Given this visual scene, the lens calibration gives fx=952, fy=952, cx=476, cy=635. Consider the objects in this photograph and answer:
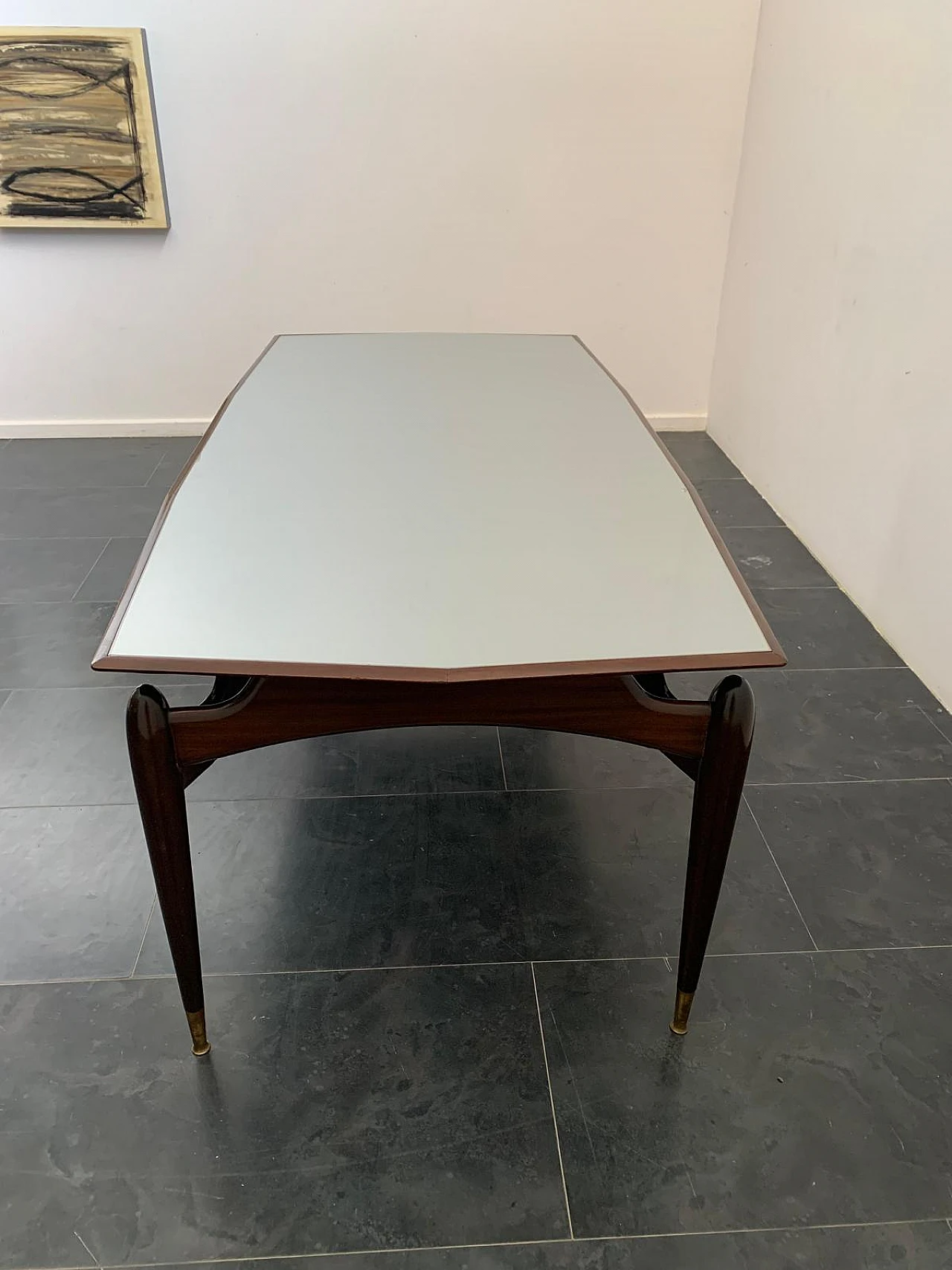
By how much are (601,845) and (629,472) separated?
0.70 meters

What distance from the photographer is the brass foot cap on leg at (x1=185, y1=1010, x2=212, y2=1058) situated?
54.6 inches

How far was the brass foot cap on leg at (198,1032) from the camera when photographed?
139cm

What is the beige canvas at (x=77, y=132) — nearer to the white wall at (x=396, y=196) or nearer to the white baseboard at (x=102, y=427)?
the white wall at (x=396, y=196)

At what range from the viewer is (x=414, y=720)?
47.1 inches

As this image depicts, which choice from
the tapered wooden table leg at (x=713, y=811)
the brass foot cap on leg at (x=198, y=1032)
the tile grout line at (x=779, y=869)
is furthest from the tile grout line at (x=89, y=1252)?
the tile grout line at (x=779, y=869)

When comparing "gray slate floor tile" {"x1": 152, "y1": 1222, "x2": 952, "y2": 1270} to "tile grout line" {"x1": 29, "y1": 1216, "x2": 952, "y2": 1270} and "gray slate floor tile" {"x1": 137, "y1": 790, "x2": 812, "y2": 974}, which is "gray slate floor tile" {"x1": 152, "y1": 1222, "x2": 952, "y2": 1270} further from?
"gray slate floor tile" {"x1": 137, "y1": 790, "x2": 812, "y2": 974}

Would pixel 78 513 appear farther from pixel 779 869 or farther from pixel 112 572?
pixel 779 869

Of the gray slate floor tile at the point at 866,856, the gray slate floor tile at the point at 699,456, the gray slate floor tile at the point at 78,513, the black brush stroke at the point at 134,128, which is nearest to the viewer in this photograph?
the gray slate floor tile at the point at 866,856

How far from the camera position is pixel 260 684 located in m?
1.18

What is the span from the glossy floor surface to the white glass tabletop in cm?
67

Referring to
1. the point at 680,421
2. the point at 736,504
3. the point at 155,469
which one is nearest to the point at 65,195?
the point at 155,469

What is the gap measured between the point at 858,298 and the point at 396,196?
1813 mm

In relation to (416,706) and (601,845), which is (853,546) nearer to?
(601,845)

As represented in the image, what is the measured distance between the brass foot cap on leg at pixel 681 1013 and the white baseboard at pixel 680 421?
9.86 ft
